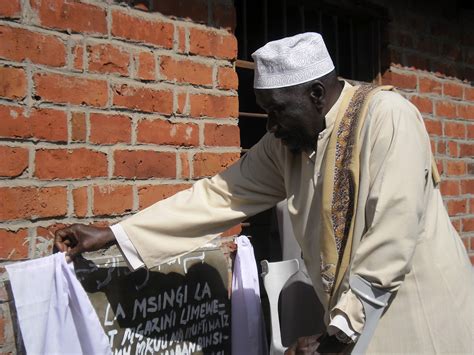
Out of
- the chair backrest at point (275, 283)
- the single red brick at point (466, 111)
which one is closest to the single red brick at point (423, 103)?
the single red brick at point (466, 111)

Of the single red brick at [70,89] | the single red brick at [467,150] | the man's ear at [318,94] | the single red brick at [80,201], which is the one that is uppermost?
the single red brick at [70,89]

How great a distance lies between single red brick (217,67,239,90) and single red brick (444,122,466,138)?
1.78 metres

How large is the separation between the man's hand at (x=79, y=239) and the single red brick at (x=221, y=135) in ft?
2.39

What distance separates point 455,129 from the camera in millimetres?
4301

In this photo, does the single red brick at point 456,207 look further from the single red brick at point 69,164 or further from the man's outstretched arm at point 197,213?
the single red brick at point 69,164

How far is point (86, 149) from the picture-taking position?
2.51 m

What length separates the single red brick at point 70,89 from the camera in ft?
7.79

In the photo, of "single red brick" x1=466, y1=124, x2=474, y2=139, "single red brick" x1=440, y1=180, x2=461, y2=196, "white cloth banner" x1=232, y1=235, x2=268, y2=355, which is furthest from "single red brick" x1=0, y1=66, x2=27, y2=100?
"single red brick" x1=466, y1=124, x2=474, y2=139

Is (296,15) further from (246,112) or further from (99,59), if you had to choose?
(99,59)

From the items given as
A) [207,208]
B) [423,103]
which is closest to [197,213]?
[207,208]

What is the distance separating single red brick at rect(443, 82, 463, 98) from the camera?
14.0 feet

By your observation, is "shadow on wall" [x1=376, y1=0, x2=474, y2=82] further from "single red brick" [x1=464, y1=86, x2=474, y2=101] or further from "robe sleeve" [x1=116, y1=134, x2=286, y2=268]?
"robe sleeve" [x1=116, y1=134, x2=286, y2=268]

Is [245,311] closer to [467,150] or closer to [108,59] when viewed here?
[108,59]

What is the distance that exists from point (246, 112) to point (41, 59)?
1480mm
